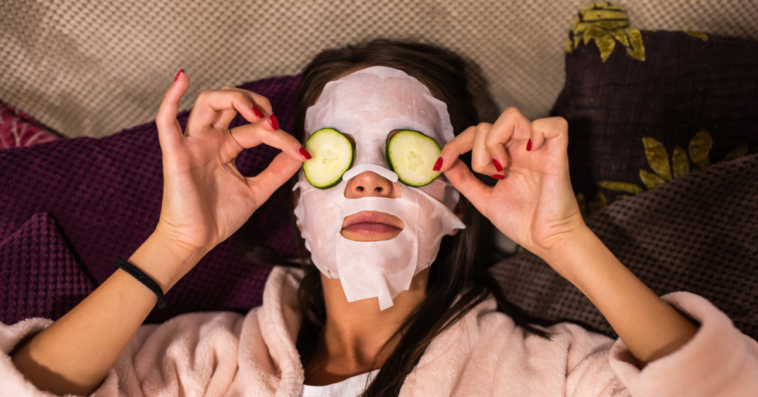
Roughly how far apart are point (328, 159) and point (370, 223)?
208mm

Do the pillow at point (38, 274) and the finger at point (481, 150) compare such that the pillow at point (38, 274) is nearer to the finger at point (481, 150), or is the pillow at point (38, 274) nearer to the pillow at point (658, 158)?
the finger at point (481, 150)

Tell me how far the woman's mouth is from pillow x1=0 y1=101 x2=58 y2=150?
1.36 meters

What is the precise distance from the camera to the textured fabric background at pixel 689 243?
1297mm

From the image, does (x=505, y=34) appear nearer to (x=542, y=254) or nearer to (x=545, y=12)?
(x=545, y=12)

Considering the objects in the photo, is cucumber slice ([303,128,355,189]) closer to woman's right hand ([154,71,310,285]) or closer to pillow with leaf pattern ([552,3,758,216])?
woman's right hand ([154,71,310,285])

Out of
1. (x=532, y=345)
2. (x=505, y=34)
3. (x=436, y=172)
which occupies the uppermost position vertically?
(x=505, y=34)

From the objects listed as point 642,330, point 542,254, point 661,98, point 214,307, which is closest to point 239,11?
point 214,307

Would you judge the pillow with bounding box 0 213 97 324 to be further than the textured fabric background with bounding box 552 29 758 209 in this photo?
No

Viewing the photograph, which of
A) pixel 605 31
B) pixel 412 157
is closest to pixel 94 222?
pixel 412 157

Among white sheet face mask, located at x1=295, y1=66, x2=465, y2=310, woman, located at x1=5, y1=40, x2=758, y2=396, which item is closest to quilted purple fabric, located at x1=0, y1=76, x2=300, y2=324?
woman, located at x1=5, y1=40, x2=758, y2=396

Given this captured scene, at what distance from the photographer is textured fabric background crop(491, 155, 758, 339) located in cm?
130

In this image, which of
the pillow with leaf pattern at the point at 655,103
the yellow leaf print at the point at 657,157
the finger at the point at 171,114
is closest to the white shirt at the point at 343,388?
the finger at the point at 171,114

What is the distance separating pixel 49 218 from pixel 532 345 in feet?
5.05

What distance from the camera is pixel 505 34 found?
5.79 ft
